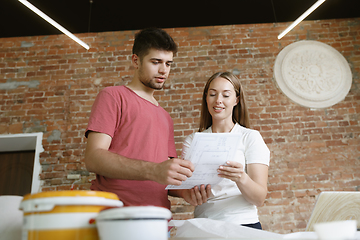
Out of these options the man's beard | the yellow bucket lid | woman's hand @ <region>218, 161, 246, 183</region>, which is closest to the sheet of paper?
woman's hand @ <region>218, 161, 246, 183</region>

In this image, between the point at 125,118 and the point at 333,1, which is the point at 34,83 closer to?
the point at 125,118

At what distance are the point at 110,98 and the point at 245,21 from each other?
3.03 meters

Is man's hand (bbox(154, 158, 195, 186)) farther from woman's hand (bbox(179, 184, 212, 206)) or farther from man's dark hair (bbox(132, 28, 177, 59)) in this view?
man's dark hair (bbox(132, 28, 177, 59))

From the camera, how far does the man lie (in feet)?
4.21

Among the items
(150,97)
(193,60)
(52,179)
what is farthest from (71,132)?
(150,97)

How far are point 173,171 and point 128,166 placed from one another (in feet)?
0.87

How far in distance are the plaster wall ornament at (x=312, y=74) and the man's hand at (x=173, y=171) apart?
2967 mm

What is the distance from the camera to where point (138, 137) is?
1625mm

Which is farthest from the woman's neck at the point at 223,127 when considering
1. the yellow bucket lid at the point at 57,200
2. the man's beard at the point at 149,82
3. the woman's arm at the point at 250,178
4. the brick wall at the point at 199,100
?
the brick wall at the point at 199,100

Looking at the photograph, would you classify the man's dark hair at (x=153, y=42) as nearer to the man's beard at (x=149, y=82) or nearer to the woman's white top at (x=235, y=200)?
the man's beard at (x=149, y=82)

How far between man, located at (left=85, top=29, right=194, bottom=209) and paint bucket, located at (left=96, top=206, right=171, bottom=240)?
530 millimetres

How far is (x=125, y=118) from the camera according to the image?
1.65m

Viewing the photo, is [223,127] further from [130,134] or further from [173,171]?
[173,171]

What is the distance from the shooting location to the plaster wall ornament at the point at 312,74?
3.75 meters
